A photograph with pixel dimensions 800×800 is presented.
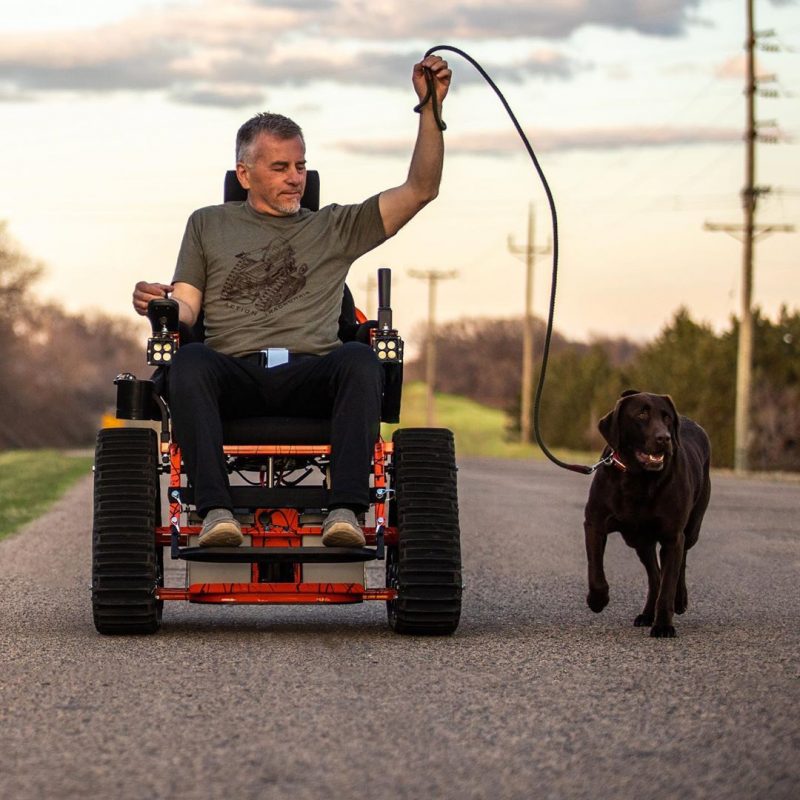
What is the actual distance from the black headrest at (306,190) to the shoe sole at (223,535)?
2.13 metres

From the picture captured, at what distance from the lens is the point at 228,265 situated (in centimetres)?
865

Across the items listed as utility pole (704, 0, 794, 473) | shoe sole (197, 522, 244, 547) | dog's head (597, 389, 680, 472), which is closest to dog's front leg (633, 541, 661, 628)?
dog's head (597, 389, 680, 472)

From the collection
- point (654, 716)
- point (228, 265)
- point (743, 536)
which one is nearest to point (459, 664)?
point (654, 716)

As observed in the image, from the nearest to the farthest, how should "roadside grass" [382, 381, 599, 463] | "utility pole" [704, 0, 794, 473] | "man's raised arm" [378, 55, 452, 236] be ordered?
1. "man's raised arm" [378, 55, 452, 236]
2. "utility pole" [704, 0, 794, 473]
3. "roadside grass" [382, 381, 599, 463]

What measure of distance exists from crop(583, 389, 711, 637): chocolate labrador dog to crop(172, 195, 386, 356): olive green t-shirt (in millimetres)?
1494

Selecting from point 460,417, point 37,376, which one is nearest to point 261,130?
point 37,376

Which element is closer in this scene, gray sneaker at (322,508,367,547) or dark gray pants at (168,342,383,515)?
gray sneaker at (322,508,367,547)

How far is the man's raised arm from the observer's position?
26.4 feet

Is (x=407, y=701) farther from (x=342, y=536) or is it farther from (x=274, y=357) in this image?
(x=274, y=357)

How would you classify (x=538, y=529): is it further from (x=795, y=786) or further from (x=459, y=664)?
(x=795, y=786)

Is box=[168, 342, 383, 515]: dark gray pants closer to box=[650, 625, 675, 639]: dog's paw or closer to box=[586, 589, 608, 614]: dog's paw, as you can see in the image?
box=[650, 625, 675, 639]: dog's paw

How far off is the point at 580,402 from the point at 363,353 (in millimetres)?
65233

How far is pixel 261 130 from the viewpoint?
28.5 ft

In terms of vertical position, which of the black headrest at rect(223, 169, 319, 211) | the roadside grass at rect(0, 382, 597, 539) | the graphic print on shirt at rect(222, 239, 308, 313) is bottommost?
the roadside grass at rect(0, 382, 597, 539)
